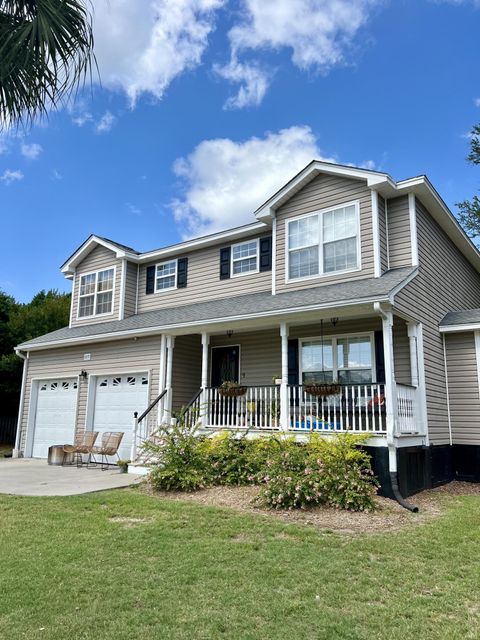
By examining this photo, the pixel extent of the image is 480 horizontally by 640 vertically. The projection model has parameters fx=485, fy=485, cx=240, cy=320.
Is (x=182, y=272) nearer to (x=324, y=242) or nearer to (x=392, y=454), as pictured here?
(x=324, y=242)

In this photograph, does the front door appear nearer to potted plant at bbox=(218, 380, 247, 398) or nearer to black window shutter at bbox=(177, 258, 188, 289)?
potted plant at bbox=(218, 380, 247, 398)

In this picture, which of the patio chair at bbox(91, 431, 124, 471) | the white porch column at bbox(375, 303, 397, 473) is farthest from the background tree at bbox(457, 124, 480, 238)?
the patio chair at bbox(91, 431, 124, 471)

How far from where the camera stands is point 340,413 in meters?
9.31

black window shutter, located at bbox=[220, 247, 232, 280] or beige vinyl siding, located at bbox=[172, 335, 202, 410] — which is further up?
black window shutter, located at bbox=[220, 247, 232, 280]

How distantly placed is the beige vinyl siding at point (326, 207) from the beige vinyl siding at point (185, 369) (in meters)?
3.36

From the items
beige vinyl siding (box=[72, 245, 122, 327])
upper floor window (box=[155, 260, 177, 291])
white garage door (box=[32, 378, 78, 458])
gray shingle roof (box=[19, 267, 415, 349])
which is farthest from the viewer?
beige vinyl siding (box=[72, 245, 122, 327])

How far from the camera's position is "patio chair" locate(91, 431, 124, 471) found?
40.2 ft

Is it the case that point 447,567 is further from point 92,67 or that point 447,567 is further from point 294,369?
point 294,369

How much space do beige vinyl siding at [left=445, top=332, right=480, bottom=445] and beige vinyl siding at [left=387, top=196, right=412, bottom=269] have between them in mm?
2238

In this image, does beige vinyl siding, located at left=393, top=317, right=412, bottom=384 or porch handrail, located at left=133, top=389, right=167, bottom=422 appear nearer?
beige vinyl siding, located at left=393, top=317, right=412, bottom=384

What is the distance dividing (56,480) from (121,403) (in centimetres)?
370

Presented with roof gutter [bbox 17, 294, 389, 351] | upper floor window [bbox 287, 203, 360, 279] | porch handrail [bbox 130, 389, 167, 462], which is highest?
upper floor window [bbox 287, 203, 360, 279]

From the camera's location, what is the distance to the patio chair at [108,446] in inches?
482

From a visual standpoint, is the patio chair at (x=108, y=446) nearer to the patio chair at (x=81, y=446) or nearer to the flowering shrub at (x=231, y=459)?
the patio chair at (x=81, y=446)
